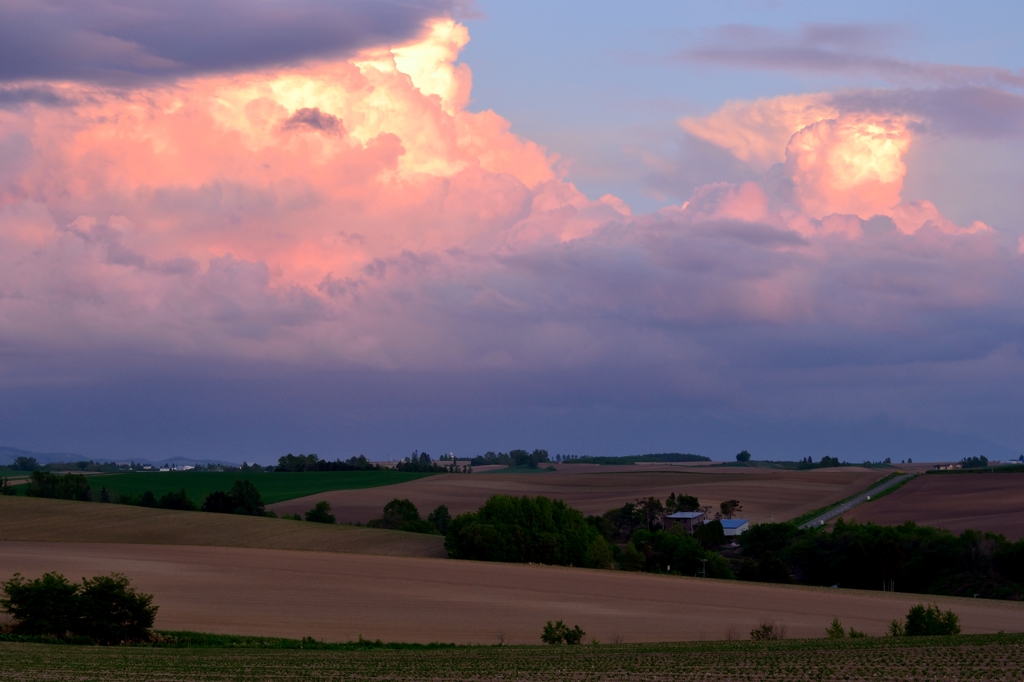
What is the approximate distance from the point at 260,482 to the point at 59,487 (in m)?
45.9

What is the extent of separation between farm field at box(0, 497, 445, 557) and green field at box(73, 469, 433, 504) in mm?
33977

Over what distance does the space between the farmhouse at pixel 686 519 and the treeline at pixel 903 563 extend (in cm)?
2484

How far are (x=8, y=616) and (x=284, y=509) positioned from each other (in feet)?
249

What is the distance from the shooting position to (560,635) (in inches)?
1507

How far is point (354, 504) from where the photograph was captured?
118750mm

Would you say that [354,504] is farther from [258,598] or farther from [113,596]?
[113,596]

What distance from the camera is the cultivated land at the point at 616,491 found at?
118 meters

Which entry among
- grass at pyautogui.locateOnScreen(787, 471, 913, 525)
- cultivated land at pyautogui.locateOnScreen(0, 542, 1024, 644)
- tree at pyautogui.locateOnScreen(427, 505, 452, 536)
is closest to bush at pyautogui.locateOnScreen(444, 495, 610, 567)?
cultivated land at pyautogui.locateOnScreen(0, 542, 1024, 644)

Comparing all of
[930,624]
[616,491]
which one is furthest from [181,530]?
[616,491]

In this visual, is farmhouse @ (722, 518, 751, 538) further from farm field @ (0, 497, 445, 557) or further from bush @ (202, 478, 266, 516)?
bush @ (202, 478, 266, 516)

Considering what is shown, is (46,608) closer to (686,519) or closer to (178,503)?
(178,503)

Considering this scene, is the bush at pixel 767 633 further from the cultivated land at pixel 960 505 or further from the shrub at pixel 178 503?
the shrub at pixel 178 503

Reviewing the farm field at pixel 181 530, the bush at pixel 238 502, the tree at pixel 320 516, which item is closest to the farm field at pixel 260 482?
the bush at pixel 238 502

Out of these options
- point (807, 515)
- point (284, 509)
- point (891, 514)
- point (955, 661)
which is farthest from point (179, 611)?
point (807, 515)
